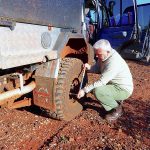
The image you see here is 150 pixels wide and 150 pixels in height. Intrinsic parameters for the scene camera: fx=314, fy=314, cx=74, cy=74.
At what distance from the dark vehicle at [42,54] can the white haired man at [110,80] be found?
10.3 inches

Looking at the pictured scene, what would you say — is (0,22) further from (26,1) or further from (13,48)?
(26,1)

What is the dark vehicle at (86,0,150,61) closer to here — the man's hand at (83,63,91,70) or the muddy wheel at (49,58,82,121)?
the man's hand at (83,63,91,70)

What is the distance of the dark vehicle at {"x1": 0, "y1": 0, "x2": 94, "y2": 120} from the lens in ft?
10.8

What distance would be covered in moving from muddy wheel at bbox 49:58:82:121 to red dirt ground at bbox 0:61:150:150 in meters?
0.16

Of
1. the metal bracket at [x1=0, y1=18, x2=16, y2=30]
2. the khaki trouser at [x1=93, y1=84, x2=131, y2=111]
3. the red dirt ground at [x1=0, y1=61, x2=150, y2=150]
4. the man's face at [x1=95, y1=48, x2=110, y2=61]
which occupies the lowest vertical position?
the red dirt ground at [x1=0, y1=61, x2=150, y2=150]

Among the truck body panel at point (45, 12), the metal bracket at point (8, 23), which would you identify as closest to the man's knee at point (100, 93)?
the truck body panel at point (45, 12)

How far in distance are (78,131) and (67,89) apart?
59 centimetres

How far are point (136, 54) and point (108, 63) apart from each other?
18.2 ft

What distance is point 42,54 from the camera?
3.75 m

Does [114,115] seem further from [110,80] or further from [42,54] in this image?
[42,54]

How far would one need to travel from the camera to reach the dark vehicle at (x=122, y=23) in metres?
9.01

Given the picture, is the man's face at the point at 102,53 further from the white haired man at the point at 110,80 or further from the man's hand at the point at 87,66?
the man's hand at the point at 87,66

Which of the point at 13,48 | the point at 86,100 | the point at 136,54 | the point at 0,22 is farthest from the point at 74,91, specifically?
the point at 136,54

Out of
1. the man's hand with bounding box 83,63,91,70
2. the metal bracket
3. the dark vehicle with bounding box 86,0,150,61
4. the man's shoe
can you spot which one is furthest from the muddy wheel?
the dark vehicle with bounding box 86,0,150,61
